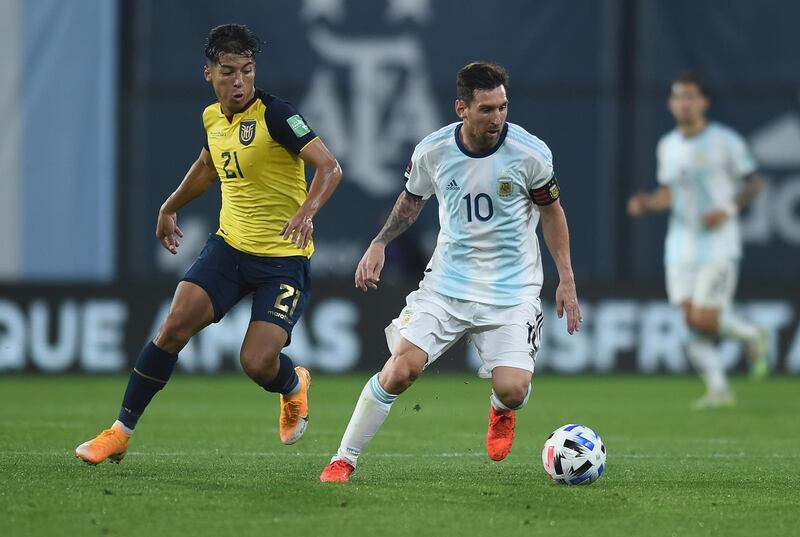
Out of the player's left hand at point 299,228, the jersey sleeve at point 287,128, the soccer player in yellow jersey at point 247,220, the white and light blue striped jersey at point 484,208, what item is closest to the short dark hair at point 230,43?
the soccer player in yellow jersey at point 247,220

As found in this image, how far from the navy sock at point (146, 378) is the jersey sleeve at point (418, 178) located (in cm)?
147

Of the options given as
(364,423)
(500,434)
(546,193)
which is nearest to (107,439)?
(364,423)

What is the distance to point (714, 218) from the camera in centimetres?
1230

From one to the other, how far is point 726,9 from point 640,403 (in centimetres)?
528

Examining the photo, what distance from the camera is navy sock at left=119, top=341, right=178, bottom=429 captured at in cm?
721

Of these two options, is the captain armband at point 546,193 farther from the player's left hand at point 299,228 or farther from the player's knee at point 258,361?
the player's knee at point 258,361

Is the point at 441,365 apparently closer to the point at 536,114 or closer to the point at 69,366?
the point at 536,114

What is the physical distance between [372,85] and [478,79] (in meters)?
8.59

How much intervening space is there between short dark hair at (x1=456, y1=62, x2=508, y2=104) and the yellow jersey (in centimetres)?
92

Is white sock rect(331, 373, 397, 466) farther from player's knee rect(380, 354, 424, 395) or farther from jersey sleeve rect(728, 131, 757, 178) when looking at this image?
jersey sleeve rect(728, 131, 757, 178)

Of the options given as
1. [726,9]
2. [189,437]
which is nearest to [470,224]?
[189,437]

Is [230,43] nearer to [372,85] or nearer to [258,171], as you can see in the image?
[258,171]

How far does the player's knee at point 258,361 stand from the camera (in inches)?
295

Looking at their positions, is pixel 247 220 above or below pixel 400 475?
above
